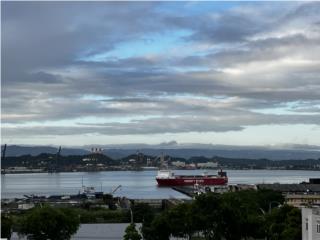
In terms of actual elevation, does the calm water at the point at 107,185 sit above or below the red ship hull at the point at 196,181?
below

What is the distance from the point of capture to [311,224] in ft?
48.0

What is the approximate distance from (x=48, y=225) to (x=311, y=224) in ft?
23.4

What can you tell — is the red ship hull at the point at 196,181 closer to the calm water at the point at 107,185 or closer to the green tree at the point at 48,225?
the calm water at the point at 107,185

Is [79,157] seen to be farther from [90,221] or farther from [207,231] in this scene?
[207,231]

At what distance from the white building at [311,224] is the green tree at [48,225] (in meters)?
6.55

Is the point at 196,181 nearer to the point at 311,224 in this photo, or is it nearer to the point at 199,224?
the point at 199,224

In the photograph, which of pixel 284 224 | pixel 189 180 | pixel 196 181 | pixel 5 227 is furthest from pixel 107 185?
pixel 284 224

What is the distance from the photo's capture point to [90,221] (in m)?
29.2

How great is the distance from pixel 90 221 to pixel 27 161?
384 feet

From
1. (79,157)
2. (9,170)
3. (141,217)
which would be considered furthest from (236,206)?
(79,157)

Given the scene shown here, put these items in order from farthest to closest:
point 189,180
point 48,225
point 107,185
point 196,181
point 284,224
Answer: point 107,185 < point 189,180 < point 196,181 < point 48,225 < point 284,224

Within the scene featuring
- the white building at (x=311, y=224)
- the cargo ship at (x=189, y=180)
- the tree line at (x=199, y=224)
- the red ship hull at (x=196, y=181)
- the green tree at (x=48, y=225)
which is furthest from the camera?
the cargo ship at (x=189, y=180)

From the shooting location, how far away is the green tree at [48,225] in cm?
1770

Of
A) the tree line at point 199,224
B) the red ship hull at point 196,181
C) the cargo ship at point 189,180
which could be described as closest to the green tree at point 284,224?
the tree line at point 199,224
